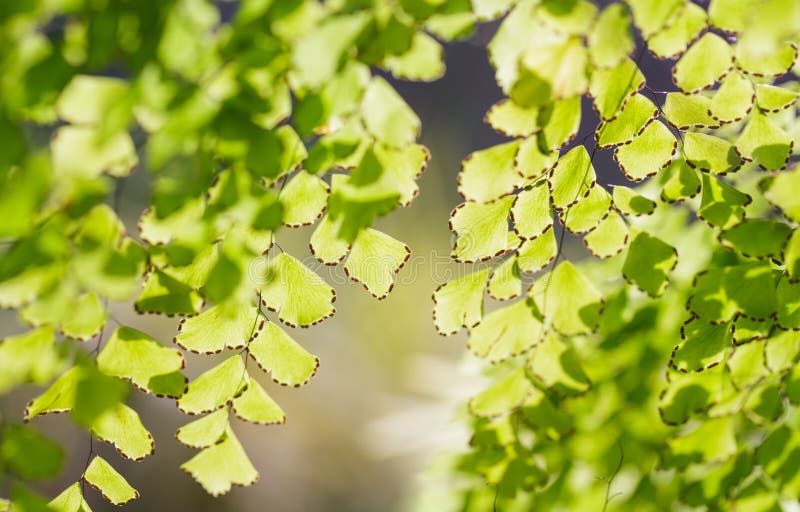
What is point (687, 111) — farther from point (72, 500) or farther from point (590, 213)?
point (72, 500)

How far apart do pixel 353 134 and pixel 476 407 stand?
401mm

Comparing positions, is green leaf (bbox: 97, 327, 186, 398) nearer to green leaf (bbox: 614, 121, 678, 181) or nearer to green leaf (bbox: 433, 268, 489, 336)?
green leaf (bbox: 433, 268, 489, 336)

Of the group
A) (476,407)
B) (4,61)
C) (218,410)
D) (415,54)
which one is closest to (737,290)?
(476,407)

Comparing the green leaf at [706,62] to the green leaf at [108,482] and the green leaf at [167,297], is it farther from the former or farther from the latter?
the green leaf at [108,482]

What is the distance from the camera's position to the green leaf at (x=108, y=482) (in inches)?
30.3

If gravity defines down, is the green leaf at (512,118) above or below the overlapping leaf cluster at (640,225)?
above

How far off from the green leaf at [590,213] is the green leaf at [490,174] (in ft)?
0.44

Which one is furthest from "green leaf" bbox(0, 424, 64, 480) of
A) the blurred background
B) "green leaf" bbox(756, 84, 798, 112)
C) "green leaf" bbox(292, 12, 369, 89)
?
the blurred background

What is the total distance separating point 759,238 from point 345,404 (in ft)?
9.94

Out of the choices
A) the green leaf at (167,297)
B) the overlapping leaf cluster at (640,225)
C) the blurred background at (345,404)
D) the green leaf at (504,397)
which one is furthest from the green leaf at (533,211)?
the blurred background at (345,404)

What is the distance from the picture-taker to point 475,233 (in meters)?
0.74

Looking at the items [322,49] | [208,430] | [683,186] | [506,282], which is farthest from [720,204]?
[208,430]

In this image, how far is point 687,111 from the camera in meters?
0.75

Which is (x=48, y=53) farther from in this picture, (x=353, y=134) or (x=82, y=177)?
(x=353, y=134)
